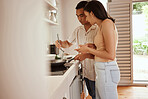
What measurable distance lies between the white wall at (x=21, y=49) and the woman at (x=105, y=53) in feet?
3.21

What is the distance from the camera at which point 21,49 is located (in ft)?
0.86

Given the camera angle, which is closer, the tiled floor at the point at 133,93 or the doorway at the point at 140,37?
the tiled floor at the point at 133,93

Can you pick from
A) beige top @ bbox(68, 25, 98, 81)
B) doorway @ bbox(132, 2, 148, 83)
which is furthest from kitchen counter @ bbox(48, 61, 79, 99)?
doorway @ bbox(132, 2, 148, 83)

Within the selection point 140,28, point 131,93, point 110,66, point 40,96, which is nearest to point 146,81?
point 131,93

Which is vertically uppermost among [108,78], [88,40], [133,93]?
[88,40]

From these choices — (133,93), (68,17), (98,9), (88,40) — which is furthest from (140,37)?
(98,9)

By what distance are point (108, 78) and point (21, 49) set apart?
3.60ft

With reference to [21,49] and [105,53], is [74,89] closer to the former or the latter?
[105,53]

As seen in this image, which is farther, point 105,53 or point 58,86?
point 105,53

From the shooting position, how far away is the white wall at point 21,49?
0.26 metres

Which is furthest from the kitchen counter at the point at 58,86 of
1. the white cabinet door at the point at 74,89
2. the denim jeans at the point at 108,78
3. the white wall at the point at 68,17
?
the white wall at the point at 68,17

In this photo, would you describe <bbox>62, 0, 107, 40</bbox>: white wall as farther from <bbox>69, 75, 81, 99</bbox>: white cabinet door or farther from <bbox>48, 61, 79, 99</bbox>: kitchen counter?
<bbox>48, 61, 79, 99</bbox>: kitchen counter

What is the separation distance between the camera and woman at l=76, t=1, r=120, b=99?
1188 mm

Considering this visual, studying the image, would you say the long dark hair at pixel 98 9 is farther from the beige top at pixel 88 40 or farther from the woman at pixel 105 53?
the beige top at pixel 88 40
